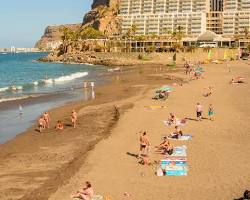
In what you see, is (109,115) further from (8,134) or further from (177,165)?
(177,165)

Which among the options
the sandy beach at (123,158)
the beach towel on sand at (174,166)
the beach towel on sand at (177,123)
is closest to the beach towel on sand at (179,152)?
the sandy beach at (123,158)

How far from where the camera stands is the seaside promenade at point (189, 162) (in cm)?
1557

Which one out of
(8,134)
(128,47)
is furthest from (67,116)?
(128,47)

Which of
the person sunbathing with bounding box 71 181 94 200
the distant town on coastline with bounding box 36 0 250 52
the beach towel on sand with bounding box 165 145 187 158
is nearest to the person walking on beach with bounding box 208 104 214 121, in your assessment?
the beach towel on sand with bounding box 165 145 187 158

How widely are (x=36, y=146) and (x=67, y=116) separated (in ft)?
29.7

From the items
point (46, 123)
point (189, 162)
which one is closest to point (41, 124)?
point (46, 123)

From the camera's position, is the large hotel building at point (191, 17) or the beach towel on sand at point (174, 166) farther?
the large hotel building at point (191, 17)

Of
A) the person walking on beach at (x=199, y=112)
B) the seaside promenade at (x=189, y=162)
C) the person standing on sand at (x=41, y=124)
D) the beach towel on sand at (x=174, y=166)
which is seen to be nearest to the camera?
the seaside promenade at (x=189, y=162)

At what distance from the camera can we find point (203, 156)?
64.4 ft

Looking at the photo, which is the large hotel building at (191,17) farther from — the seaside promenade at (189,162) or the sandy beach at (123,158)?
the seaside promenade at (189,162)

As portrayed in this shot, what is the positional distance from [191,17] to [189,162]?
166 meters

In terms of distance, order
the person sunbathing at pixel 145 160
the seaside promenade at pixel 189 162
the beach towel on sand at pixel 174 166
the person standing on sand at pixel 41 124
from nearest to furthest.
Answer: the seaside promenade at pixel 189 162 < the beach towel on sand at pixel 174 166 < the person sunbathing at pixel 145 160 < the person standing on sand at pixel 41 124

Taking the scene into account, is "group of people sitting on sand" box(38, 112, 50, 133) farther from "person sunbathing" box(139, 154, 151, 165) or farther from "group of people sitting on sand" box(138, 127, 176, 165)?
"person sunbathing" box(139, 154, 151, 165)

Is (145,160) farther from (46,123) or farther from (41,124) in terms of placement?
(46,123)
